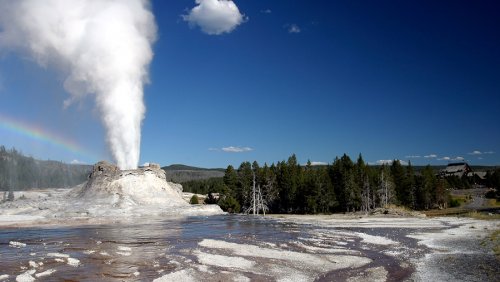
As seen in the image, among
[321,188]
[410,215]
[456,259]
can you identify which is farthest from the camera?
[321,188]

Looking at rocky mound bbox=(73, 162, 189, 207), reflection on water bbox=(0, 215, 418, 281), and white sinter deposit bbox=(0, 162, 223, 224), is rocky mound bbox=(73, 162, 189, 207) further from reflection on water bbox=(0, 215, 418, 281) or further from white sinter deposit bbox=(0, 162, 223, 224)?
reflection on water bbox=(0, 215, 418, 281)

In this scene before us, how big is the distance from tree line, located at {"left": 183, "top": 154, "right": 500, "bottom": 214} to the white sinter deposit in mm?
26112

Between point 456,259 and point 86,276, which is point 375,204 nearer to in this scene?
point 456,259

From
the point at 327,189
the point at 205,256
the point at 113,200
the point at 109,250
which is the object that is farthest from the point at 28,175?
the point at 205,256

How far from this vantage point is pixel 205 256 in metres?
24.6

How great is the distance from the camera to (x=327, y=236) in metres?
36.0

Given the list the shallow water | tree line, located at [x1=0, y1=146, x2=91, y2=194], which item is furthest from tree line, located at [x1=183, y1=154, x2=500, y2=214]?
tree line, located at [x1=0, y1=146, x2=91, y2=194]

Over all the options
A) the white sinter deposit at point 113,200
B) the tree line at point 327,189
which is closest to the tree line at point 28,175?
the tree line at point 327,189

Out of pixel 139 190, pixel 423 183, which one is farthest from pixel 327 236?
pixel 423 183

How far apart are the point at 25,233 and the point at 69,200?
1799cm

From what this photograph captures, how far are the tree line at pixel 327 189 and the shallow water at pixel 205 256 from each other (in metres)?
51.7

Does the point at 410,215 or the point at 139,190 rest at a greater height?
the point at 139,190

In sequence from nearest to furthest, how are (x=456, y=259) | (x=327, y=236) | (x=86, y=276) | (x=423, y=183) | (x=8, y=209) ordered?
(x=86, y=276)
(x=456, y=259)
(x=327, y=236)
(x=8, y=209)
(x=423, y=183)

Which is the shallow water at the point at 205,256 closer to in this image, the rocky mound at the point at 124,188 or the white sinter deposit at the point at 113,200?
the white sinter deposit at the point at 113,200
